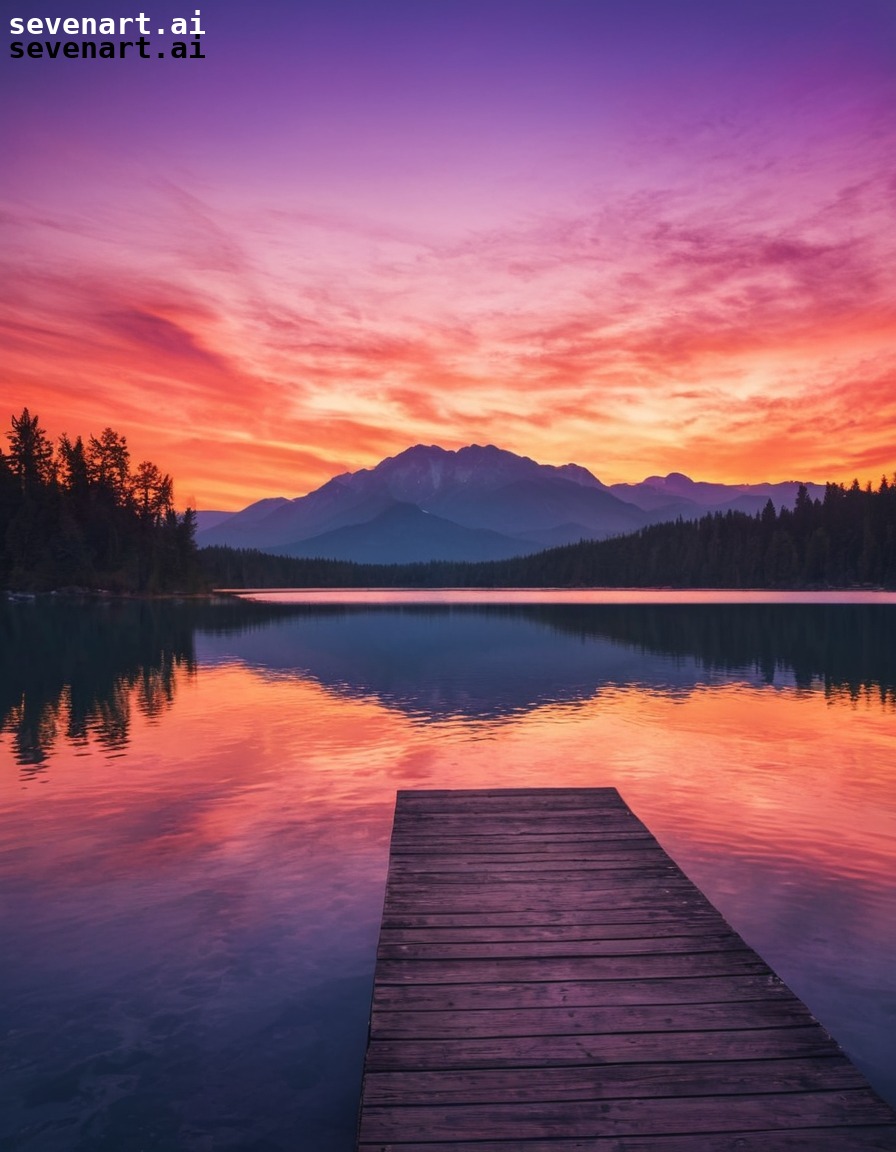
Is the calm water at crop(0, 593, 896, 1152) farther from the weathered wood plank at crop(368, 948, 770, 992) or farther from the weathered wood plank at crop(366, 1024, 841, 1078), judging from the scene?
the weathered wood plank at crop(366, 1024, 841, 1078)

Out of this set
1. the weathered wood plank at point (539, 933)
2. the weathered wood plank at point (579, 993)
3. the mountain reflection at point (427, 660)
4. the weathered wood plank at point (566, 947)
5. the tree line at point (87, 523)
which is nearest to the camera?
the weathered wood plank at point (579, 993)

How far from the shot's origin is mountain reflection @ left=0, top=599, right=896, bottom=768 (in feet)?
134

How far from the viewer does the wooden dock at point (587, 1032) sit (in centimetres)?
705

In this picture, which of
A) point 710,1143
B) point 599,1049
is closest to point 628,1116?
point 710,1143

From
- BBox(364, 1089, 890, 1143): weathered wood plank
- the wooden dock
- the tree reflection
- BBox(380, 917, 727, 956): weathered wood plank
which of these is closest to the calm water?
the tree reflection

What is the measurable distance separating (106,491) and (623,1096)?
192955 millimetres

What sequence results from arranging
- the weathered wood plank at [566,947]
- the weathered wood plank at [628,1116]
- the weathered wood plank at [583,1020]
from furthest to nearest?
the weathered wood plank at [566,947] < the weathered wood plank at [583,1020] < the weathered wood plank at [628,1116]

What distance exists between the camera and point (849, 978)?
12617 millimetres

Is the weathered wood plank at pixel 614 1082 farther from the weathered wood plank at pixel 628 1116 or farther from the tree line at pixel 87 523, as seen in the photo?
the tree line at pixel 87 523

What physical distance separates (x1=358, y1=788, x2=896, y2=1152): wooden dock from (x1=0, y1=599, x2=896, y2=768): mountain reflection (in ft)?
74.1

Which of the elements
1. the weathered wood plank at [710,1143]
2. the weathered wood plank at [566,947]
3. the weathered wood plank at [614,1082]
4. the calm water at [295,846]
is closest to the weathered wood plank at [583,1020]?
the weathered wood plank at [614,1082]

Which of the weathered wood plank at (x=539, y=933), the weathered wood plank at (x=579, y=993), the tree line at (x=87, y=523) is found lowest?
the weathered wood plank at (x=539, y=933)

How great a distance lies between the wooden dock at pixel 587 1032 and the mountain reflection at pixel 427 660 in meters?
22.6

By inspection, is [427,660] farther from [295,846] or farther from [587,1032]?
[587,1032]
